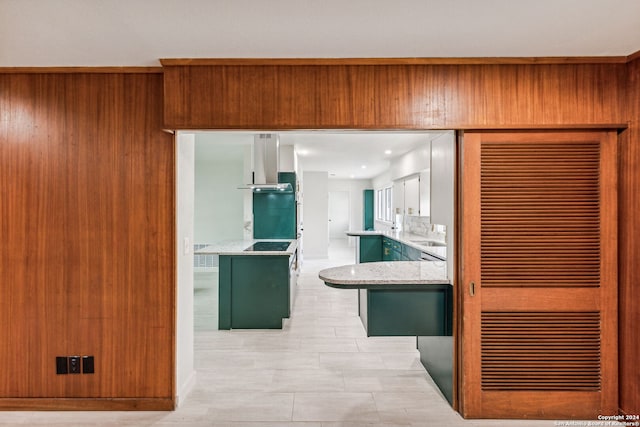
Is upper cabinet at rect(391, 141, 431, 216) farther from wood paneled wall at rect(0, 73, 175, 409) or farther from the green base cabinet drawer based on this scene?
wood paneled wall at rect(0, 73, 175, 409)

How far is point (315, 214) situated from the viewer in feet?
29.8

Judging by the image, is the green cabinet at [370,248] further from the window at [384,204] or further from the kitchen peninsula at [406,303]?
the kitchen peninsula at [406,303]

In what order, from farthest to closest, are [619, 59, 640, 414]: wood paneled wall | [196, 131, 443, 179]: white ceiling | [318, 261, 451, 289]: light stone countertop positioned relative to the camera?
[196, 131, 443, 179]: white ceiling
[318, 261, 451, 289]: light stone countertop
[619, 59, 640, 414]: wood paneled wall

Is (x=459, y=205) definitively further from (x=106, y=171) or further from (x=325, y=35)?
(x=106, y=171)

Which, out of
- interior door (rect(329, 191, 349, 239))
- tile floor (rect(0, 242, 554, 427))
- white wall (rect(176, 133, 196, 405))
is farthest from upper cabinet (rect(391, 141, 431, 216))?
interior door (rect(329, 191, 349, 239))

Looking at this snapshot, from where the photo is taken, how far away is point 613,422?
2.17m

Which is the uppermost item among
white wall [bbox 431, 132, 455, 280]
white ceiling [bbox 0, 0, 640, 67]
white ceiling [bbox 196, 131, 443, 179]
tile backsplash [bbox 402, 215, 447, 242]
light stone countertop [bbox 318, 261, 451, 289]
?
white ceiling [bbox 196, 131, 443, 179]

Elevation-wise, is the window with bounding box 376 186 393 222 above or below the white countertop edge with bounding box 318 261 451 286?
above

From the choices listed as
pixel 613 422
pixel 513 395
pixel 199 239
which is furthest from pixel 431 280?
pixel 199 239

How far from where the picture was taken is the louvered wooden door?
221 cm

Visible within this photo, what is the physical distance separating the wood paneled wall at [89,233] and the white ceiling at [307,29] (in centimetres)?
31

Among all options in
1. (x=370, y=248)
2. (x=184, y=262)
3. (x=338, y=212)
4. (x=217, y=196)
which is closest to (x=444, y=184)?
(x=184, y=262)

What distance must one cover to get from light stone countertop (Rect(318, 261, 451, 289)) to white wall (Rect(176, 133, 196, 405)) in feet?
3.43

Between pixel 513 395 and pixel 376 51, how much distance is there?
2.42 m
